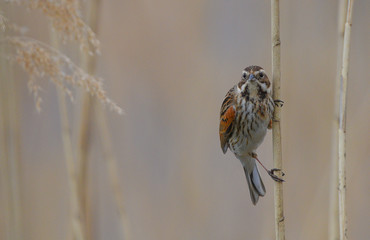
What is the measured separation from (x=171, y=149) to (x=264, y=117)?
1.26 m

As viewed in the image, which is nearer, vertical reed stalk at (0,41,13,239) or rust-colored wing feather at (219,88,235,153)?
vertical reed stalk at (0,41,13,239)

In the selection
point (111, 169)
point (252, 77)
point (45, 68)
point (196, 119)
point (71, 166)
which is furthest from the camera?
point (196, 119)

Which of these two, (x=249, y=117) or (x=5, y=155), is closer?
(x=5, y=155)

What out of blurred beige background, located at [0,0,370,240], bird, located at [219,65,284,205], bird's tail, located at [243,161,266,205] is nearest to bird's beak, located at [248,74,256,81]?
bird, located at [219,65,284,205]

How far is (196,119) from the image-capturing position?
9.46ft

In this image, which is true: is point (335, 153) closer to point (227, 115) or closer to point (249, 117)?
point (249, 117)

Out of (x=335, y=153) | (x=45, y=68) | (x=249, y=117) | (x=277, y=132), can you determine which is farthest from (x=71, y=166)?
(x=335, y=153)

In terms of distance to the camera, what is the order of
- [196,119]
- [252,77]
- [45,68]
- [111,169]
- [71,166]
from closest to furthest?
[45,68]
[252,77]
[71,166]
[111,169]
[196,119]

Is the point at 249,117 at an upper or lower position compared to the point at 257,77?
lower

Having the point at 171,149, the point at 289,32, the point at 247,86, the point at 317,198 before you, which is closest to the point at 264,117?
the point at 247,86

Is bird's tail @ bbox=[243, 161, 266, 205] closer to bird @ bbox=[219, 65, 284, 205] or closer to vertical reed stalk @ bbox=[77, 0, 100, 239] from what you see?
bird @ bbox=[219, 65, 284, 205]

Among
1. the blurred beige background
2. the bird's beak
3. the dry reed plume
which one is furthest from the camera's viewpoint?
the blurred beige background

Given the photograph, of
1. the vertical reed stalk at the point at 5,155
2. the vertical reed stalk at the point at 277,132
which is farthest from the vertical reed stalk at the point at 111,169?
the vertical reed stalk at the point at 277,132

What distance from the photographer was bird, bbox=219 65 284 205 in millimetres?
1784
